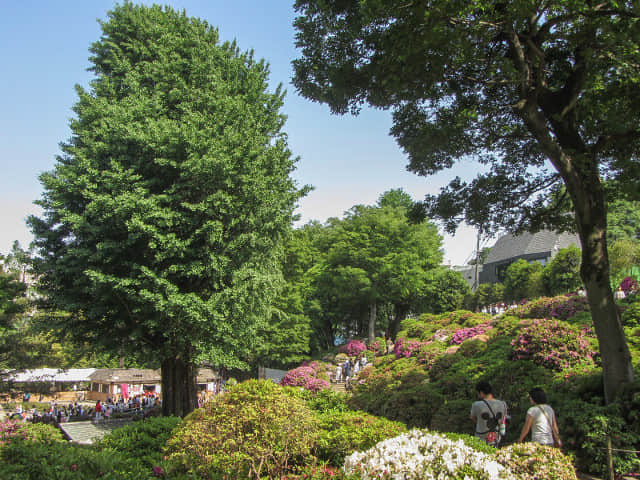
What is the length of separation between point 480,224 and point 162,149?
8.98m

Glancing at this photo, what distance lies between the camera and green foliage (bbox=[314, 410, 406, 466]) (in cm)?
539

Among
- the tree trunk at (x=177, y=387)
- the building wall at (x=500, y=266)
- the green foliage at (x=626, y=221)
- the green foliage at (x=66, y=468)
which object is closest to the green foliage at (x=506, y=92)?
the green foliage at (x=66, y=468)

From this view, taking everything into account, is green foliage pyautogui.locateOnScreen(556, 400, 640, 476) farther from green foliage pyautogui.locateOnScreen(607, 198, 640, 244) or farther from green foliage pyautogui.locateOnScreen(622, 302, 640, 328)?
green foliage pyautogui.locateOnScreen(607, 198, 640, 244)

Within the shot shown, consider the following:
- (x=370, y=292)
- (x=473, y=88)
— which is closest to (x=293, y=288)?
(x=370, y=292)

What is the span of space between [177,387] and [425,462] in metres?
12.1

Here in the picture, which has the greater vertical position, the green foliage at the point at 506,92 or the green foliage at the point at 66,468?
the green foliage at the point at 506,92

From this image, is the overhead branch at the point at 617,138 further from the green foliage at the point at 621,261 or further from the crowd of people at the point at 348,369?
the crowd of people at the point at 348,369

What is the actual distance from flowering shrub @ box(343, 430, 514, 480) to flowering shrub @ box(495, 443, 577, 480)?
7.8 inches

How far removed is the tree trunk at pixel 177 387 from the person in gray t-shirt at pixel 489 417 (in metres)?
10.3

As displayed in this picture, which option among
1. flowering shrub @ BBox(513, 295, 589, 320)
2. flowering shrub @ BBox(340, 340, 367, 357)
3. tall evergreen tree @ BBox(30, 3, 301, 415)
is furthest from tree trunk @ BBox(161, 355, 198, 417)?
flowering shrub @ BBox(340, 340, 367, 357)

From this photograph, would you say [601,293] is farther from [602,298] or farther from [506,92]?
[506,92]

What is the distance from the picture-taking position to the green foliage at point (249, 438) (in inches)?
211

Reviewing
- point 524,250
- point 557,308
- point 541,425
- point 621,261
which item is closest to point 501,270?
point 524,250

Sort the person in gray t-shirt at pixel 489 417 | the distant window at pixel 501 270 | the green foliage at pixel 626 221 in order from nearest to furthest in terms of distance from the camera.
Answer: the person in gray t-shirt at pixel 489 417 → the distant window at pixel 501 270 → the green foliage at pixel 626 221
